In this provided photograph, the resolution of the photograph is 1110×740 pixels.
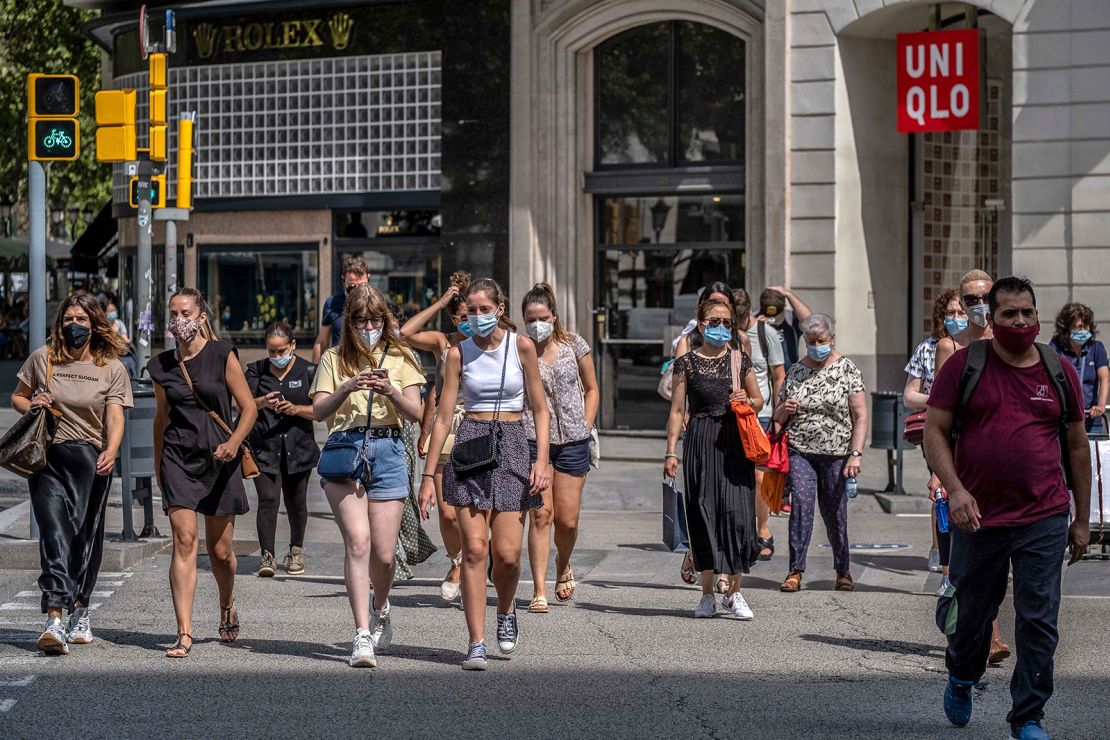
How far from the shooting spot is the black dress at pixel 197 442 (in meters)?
8.64

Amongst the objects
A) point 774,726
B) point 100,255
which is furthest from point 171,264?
point 100,255

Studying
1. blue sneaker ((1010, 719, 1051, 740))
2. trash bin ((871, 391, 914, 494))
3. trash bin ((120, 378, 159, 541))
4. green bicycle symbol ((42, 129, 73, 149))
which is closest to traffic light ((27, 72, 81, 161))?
green bicycle symbol ((42, 129, 73, 149))

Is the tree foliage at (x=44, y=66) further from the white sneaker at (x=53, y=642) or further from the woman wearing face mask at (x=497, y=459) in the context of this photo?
the woman wearing face mask at (x=497, y=459)

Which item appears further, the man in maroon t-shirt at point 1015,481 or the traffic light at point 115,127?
the traffic light at point 115,127

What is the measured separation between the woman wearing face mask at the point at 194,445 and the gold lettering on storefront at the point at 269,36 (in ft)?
45.7

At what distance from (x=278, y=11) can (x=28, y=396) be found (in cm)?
1423

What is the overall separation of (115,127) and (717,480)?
31.0ft

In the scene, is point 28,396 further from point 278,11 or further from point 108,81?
point 108,81

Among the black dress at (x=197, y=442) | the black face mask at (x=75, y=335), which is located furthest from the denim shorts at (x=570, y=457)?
the black face mask at (x=75, y=335)

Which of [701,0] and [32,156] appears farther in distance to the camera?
[701,0]

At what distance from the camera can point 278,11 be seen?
22.5 meters

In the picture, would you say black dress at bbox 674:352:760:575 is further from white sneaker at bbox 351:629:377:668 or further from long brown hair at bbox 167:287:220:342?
long brown hair at bbox 167:287:220:342

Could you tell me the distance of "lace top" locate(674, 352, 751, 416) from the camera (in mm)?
9859

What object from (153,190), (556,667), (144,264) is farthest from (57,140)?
(556,667)
